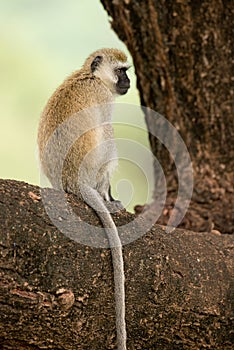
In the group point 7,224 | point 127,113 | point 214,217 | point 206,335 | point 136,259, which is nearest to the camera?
point 7,224

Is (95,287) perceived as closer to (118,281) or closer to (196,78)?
(118,281)

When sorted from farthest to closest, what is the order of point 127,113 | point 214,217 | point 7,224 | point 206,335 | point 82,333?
1. point 127,113
2. point 214,217
3. point 206,335
4. point 82,333
5. point 7,224

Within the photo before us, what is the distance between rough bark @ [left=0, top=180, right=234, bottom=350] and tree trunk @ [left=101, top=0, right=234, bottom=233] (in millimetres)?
1034

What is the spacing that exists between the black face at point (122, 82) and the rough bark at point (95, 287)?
1003 mm

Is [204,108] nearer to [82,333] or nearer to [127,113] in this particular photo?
→ [127,113]

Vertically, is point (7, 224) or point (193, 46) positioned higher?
point (7, 224)

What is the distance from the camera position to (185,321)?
8.68 ft

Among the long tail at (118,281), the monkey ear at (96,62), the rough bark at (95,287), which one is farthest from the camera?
the monkey ear at (96,62)

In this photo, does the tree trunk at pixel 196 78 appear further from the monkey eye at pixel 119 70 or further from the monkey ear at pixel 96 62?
the monkey ear at pixel 96 62

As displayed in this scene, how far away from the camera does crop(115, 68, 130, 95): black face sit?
3.56 meters

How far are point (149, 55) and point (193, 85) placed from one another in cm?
35

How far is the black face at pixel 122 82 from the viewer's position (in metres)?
3.56

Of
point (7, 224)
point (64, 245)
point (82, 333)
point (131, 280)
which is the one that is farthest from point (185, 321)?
point (7, 224)

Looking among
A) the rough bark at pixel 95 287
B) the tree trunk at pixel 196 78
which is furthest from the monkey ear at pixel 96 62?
the rough bark at pixel 95 287
